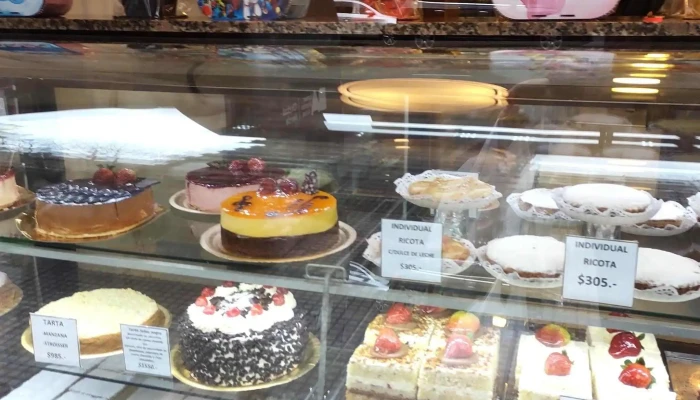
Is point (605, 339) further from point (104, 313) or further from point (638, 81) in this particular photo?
point (104, 313)

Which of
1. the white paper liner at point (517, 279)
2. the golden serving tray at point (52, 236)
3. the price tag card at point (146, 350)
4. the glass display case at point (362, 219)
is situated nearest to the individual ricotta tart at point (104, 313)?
the glass display case at point (362, 219)

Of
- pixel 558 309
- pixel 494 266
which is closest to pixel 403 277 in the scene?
pixel 494 266

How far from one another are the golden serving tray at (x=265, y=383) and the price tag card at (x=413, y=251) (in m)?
0.49

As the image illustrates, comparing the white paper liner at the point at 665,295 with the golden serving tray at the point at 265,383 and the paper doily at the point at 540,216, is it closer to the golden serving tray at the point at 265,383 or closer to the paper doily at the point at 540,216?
the paper doily at the point at 540,216

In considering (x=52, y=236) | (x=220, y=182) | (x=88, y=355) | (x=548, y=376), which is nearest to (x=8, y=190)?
(x=52, y=236)

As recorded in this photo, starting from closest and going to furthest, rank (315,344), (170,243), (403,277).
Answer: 1. (403,277)
2. (170,243)
3. (315,344)

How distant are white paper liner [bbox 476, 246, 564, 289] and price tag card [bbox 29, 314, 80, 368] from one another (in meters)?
1.23

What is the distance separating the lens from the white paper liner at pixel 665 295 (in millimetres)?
1430

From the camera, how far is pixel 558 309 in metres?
1.46

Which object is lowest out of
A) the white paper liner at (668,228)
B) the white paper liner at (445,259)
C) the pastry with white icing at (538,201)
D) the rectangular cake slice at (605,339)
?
the rectangular cake slice at (605,339)

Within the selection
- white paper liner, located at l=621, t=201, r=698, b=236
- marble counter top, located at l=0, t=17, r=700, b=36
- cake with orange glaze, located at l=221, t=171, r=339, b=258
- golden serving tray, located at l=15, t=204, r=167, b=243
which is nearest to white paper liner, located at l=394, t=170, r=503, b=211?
cake with orange glaze, located at l=221, t=171, r=339, b=258

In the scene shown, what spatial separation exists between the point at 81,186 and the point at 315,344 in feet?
3.10

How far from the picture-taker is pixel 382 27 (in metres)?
1.56

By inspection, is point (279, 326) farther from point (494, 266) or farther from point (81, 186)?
point (81, 186)
